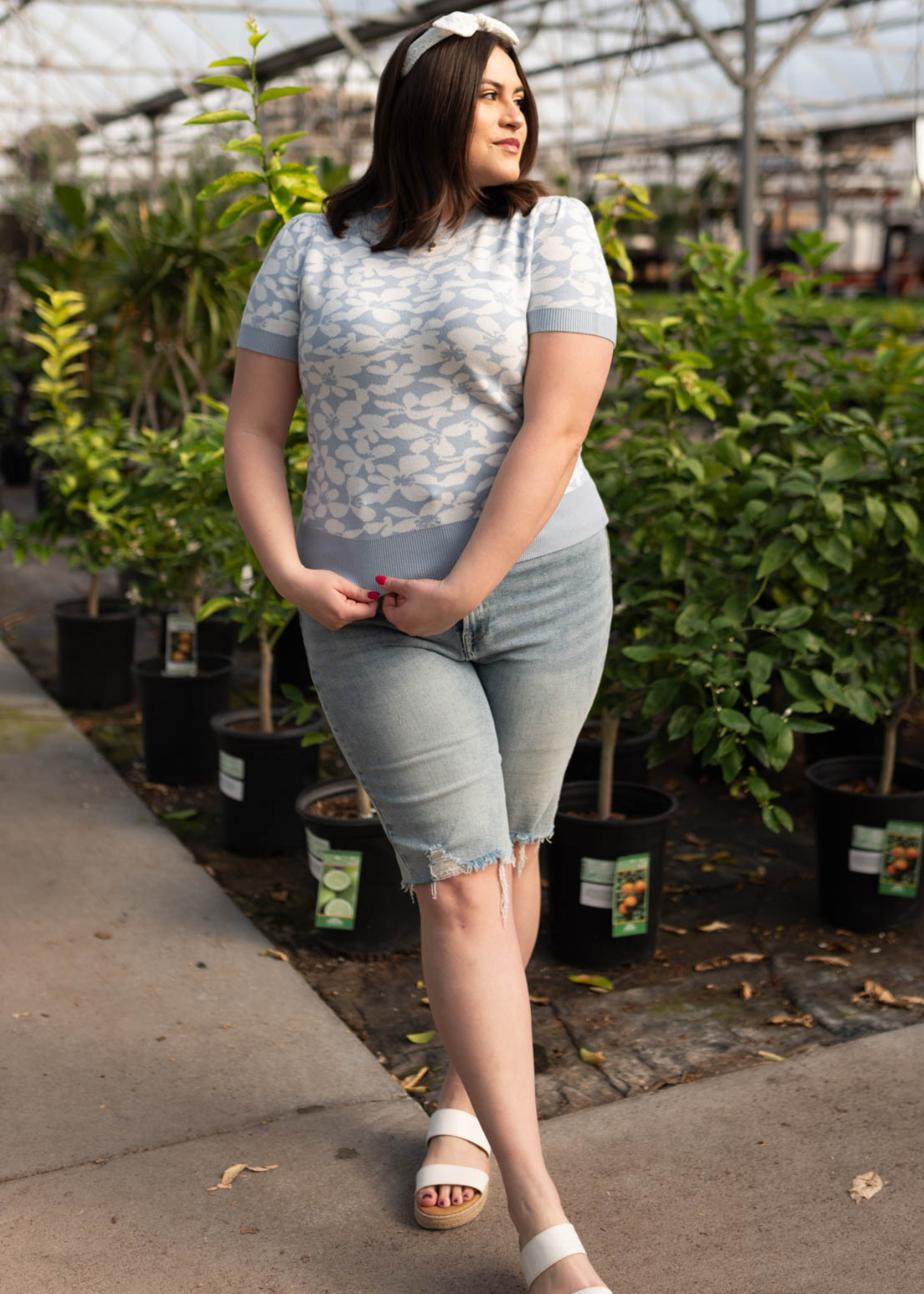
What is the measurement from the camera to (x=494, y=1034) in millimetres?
1484

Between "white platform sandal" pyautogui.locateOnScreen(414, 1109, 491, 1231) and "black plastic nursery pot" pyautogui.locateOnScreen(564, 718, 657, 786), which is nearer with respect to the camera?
"white platform sandal" pyautogui.locateOnScreen(414, 1109, 491, 1231)

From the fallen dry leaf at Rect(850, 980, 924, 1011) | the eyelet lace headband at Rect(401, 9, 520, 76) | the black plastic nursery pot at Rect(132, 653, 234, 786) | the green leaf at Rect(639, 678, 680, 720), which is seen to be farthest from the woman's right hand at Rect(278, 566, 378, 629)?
the black plastic nursery pot at Rect(132, 653, 234, 786)

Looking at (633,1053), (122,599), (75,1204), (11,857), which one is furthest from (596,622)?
(122,599)

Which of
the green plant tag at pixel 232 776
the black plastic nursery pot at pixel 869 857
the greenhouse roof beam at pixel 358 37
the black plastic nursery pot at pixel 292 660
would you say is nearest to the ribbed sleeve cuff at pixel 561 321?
the black plastic nursery pot at pixel 869 857

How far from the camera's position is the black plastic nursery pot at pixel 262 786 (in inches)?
116

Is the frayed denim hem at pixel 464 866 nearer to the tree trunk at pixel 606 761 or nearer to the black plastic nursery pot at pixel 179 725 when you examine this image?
the tree trunk at pixel 606 761

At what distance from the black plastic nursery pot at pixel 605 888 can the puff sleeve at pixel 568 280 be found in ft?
3.87

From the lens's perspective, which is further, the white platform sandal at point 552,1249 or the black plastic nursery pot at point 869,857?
the black plastic nursery pot at point 869,857

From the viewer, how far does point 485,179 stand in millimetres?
1492

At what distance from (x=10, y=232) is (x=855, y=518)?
1084cm

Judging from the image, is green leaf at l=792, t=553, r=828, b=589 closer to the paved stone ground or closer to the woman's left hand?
the paved stone ground

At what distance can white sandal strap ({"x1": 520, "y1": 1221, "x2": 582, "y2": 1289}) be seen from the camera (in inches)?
57.2

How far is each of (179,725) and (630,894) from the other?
4.96 ft

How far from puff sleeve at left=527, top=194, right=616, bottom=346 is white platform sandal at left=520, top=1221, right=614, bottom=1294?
3.38ft
